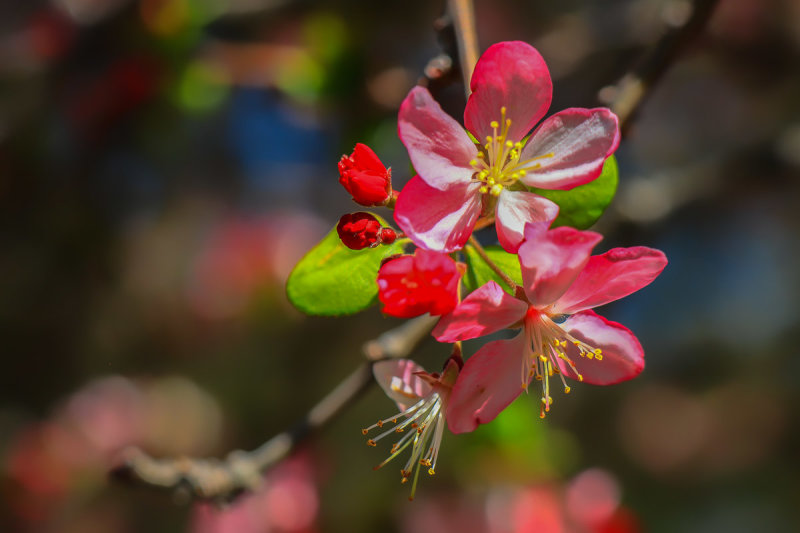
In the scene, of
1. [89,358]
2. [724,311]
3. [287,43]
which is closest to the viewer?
[287,43]

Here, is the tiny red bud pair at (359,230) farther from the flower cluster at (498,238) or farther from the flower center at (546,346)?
the flower center at (546,346)

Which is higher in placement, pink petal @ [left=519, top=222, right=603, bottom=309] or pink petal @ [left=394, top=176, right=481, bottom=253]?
pink petal @ [left=394, top=176, right=481, bottom=253]

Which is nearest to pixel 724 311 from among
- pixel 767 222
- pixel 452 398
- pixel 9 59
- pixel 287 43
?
pixel 767 222

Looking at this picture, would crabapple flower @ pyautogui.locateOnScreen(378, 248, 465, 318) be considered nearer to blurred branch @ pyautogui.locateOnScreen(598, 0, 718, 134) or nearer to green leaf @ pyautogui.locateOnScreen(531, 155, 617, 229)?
green leaf @ pyautogui.locateOnScreen(531, 155, 617, 229)

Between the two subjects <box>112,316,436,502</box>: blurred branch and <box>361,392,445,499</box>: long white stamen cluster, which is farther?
<box>112,316,436,502</box>: blurred branch

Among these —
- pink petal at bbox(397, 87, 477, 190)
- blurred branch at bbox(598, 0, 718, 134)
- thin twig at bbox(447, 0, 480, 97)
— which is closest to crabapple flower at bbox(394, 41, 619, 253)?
pink petal at bbox(397, 87, 477, 190)

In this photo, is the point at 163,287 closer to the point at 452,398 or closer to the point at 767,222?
the point at 452,398
